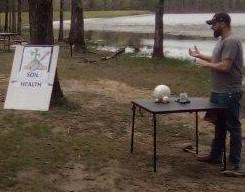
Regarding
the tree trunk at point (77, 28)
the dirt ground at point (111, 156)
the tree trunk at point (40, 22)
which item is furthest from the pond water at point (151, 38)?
the dirt ground at point (111, 156)

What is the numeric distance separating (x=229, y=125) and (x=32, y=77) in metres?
2.86

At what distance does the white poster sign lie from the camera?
8734mm

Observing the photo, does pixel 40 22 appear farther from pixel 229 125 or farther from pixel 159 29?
pixel 159 29

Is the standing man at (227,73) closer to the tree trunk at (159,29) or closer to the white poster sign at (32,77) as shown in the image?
the white poster sign at (32,77)

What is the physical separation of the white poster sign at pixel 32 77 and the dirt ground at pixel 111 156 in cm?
56

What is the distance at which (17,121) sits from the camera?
9844 millimetres

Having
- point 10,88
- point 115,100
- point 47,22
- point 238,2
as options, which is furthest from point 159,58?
point 238,2

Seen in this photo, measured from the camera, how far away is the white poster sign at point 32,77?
873 centimetres

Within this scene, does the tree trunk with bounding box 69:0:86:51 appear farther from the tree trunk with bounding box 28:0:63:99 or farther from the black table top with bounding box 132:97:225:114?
the black table top with bounding box 132:97:225:114

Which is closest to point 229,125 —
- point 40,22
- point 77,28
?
point 40,22

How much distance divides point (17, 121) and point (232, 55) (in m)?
3.92

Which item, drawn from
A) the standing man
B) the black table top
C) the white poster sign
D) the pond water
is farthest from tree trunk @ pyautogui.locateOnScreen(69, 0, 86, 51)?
the standing man

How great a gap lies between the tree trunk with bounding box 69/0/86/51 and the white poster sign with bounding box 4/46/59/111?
1456 centimetres

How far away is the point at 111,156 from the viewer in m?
8.22
